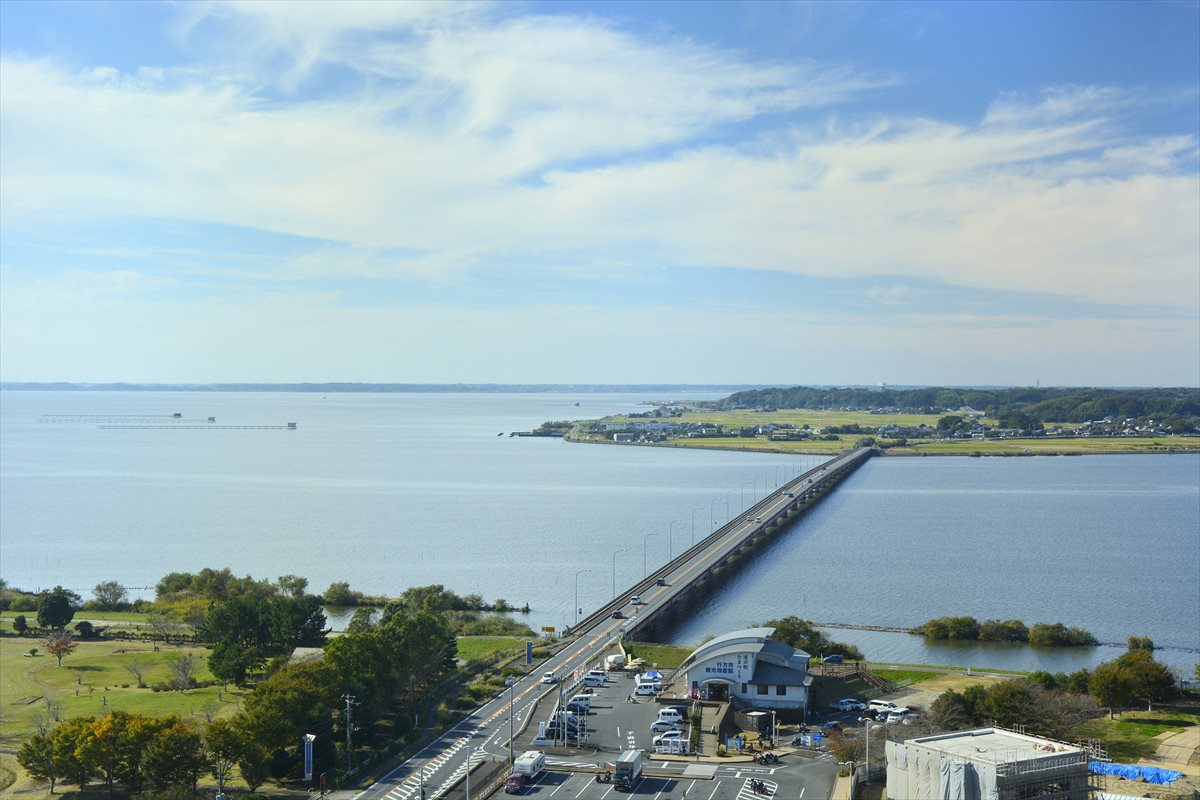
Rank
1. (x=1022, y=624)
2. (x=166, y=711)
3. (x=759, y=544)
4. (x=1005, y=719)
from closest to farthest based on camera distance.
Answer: (x=1005, y=719) → (x=166, y=711) → (x=1022, y=624) → (x=759, y=544)

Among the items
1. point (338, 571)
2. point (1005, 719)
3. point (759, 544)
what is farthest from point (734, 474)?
point (1005, 719)

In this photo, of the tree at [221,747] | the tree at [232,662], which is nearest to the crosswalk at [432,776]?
the tree at [221,747]

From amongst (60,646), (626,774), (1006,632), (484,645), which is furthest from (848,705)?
(60,646)

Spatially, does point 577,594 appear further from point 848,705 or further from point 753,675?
point 848,705

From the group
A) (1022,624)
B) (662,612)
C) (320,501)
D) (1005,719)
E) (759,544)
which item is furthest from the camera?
(320,501)

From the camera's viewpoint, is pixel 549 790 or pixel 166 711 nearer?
pixel 549 790

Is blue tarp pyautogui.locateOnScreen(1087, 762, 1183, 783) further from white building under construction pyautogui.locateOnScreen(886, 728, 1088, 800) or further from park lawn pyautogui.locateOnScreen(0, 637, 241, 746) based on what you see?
park lawn pyautogui.locateOnScreen(0, 637, 241, 746)

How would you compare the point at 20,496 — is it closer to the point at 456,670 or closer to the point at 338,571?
the point at 338,571
